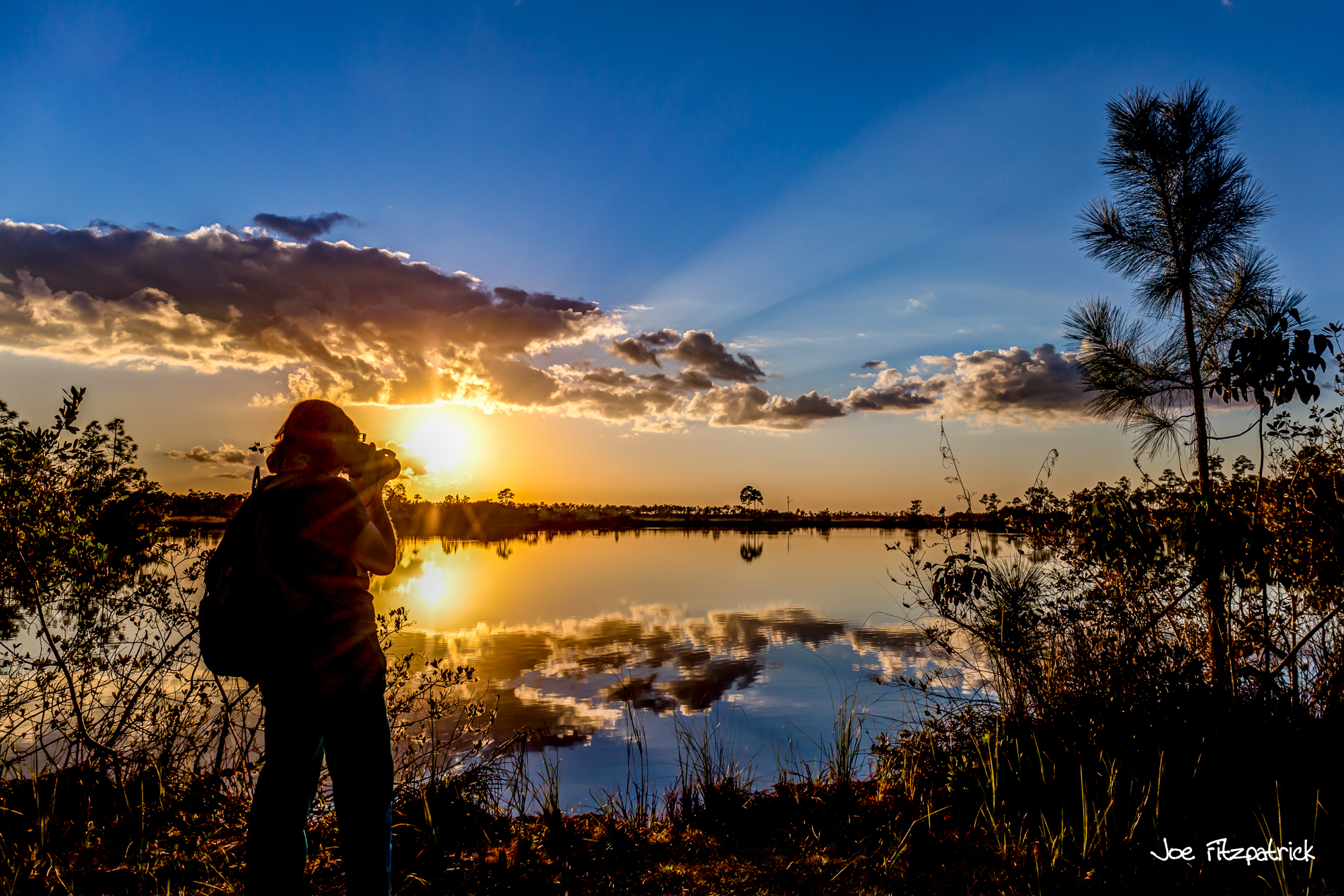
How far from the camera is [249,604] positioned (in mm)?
2197

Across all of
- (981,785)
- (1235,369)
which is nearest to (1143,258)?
(1235,369)

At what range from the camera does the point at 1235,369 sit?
470 cm

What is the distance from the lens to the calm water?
6.47 metres

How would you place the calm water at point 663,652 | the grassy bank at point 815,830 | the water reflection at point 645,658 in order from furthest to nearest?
1. the water reflection at point 645,658
2. the calm water at point 663,652
3. the grassy bank at point 815,830

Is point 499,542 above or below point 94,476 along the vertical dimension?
below

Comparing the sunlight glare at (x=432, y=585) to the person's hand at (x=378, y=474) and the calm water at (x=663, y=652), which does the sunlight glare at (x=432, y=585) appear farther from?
the person's hand at (x=378, y=474)

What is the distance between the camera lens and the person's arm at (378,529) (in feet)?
7.86

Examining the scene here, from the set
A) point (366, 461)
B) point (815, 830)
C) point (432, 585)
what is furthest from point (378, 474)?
point (432, 585)

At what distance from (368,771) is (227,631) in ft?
2.32

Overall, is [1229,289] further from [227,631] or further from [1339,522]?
[227,631]

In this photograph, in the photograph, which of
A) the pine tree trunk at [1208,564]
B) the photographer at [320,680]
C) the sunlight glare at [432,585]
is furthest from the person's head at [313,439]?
the sunlight glare at [432,585]
